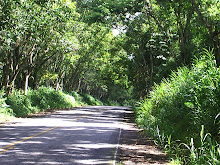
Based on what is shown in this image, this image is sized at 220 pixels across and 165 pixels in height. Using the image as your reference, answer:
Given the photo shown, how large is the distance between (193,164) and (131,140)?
5323 millimetres

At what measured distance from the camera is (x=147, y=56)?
29984 mm

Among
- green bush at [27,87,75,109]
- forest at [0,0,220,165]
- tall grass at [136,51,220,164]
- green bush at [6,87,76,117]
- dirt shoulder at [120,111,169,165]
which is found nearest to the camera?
tall grass at [136,51,220,164]

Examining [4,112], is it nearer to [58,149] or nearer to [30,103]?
[30,103]

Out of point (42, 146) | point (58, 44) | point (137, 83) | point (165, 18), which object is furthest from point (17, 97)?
point (137, 83)

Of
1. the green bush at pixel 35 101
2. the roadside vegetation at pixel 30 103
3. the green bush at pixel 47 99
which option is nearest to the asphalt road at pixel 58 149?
the roadside vegetation at pixel 30 103

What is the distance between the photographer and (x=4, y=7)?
14.4 m

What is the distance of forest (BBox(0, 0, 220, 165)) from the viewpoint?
7.85 m

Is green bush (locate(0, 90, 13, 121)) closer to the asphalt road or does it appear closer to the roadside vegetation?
the roadside vegetation

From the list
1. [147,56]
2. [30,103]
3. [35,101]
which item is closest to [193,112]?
[30,103]

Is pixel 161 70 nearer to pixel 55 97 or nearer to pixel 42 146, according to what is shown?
→ pixel 55 97

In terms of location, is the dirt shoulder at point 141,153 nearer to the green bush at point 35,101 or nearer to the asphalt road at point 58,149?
the asphalt road at point 58,149

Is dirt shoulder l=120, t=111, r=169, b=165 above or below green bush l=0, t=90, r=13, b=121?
below

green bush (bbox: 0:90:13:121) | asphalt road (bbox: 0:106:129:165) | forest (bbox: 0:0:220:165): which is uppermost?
forest (bbox: 0:0:220:165)

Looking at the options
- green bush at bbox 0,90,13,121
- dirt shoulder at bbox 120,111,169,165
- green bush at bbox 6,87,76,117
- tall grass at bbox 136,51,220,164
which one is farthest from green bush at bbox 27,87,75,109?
tall grass at bbox 136,51,220,164
